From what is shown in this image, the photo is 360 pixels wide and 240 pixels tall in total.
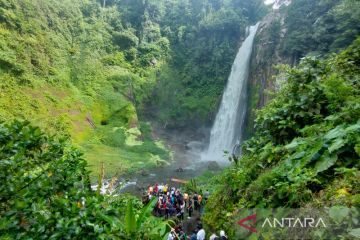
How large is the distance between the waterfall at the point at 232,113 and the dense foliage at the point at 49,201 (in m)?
26.8

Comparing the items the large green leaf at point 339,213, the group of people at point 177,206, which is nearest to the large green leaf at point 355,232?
the large green leaf at point 339,213

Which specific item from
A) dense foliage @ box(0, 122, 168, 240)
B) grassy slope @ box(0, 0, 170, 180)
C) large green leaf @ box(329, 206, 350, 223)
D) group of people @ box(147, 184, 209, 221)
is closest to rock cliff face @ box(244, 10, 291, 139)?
grassy slope @ box(0, 0, 170, 180)

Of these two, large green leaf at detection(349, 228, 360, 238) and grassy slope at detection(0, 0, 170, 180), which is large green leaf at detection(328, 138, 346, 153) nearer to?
large green leaf at detection(349, 228, 360, 238)

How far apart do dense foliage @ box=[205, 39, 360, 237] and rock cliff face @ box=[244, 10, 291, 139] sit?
67.2ft

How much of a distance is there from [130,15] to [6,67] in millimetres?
20945

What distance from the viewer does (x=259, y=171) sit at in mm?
6348

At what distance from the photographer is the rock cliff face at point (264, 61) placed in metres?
28.1

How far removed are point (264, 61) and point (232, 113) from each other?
19.3 feet

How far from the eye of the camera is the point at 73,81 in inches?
1307

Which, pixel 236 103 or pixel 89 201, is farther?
pixel 236 103

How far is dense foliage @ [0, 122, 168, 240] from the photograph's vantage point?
260 centimetres

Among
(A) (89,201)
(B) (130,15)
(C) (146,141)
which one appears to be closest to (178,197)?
(A) (89,201)

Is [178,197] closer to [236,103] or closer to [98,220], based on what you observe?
[98,220]
